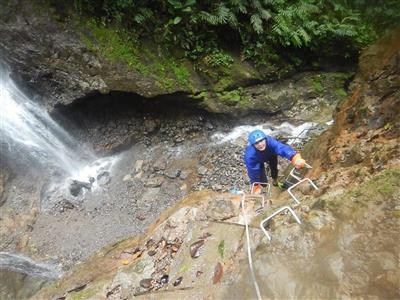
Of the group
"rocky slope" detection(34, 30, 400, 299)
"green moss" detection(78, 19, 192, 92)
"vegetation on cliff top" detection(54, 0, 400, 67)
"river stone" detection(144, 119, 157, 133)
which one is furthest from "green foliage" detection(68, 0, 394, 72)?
"rocky slope" detection(34, 30, 400, 299)

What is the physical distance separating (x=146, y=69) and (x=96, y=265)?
5.34 m

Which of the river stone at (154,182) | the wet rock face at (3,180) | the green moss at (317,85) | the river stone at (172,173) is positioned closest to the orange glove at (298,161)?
the river stone at (172,173)

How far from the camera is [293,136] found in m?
9.84

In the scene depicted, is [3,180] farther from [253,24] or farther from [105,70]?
[253,24]

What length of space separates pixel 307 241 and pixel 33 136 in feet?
29.0

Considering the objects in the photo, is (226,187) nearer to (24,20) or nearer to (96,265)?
(96,265)

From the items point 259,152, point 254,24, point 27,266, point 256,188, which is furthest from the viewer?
point 254,24

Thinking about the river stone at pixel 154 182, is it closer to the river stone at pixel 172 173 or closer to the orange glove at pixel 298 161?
the river stone at pixel 172 173

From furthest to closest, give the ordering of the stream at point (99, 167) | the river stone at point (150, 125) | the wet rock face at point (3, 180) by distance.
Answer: the river stone at point (150, 125) < the wet rock face at point (3, 180) < the stream at point (99, 167)

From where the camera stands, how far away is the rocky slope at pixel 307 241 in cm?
300

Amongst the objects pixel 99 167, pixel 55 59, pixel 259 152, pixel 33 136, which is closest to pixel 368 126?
pixel 259 152

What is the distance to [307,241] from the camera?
3334 millimetres

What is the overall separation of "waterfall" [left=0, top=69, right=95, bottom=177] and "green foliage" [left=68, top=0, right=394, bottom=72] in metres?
2.88

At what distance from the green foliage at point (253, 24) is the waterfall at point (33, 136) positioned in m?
2.88
